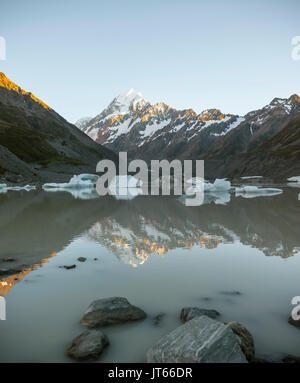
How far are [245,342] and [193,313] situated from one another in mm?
1179

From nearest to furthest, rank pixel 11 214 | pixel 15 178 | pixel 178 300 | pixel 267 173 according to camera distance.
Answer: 1. pixel 178 300
2. pixel 11 214
3. pixel 15 178
4. pixel 267 173

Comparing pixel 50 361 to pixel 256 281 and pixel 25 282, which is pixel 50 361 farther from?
pixel 256 281

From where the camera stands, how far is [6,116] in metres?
137

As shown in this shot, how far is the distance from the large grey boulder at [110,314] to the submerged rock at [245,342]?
191cm

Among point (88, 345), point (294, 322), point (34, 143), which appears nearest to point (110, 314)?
point (88, 345)

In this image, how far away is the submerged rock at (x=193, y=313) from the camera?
5.76 meters

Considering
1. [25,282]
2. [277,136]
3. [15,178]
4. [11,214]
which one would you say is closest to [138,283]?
[25,282]

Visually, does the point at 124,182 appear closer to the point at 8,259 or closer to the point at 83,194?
the point at 83,194

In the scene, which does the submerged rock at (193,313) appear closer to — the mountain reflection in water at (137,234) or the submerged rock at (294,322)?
the submerged rock at (294,322)

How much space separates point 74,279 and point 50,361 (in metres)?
3.66

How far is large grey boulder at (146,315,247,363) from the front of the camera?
169 inches

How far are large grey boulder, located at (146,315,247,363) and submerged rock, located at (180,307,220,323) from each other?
2.93 ft
